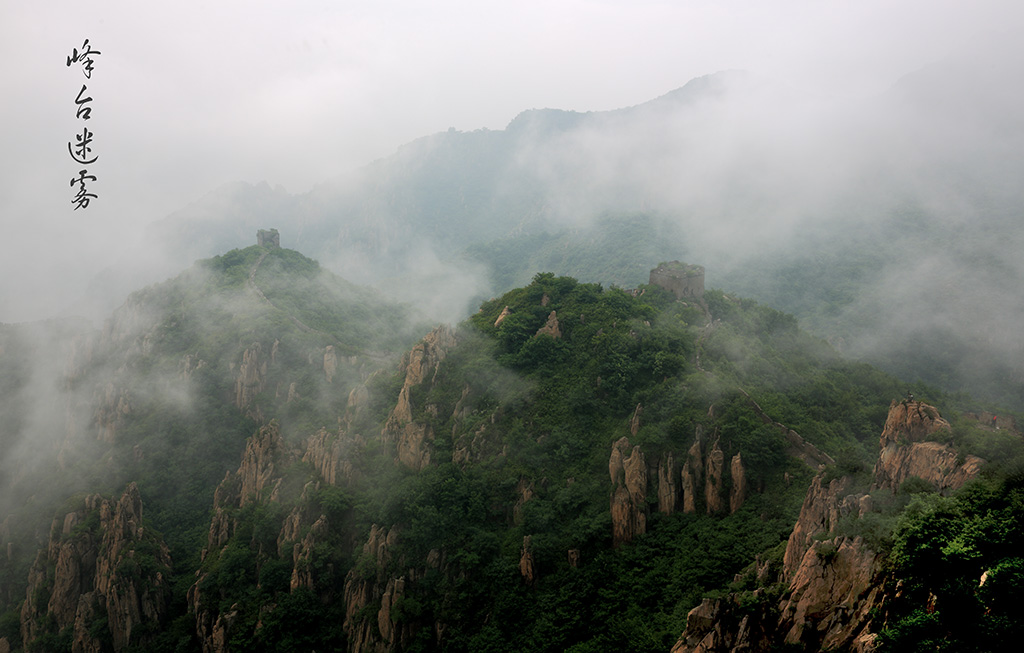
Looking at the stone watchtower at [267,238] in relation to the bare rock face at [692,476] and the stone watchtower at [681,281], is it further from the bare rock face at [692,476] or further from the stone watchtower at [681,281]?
the bare rock face at [692,476]

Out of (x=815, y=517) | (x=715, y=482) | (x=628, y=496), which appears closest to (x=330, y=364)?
(x=628, y=496)

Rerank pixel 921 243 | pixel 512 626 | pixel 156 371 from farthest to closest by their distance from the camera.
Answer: pixel 921 243
pixel 156 371
pixel 512 626

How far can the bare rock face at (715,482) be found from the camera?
29.6 meters

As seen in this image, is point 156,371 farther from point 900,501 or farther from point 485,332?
point 900,501

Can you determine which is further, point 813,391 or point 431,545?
point 813,391

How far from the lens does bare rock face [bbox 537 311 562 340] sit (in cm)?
4328

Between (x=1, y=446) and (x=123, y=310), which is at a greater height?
(x=123, y=310)

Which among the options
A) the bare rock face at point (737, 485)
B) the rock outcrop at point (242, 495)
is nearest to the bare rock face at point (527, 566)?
the bare rock face at point (737, 485)

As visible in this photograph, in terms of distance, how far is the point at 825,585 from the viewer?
56.4ft

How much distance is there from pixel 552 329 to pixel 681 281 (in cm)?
2193

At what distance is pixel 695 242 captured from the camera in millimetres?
124188

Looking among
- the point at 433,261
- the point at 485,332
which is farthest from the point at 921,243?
the point at 433,261

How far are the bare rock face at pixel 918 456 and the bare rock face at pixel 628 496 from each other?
1108 cm

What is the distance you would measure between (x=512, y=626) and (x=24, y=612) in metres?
37.1
